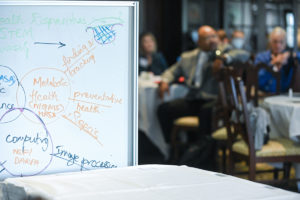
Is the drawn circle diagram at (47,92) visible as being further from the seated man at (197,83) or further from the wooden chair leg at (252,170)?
the seated man at (197,83)

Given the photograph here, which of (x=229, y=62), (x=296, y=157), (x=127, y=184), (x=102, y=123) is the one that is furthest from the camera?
(x=229, y=62)

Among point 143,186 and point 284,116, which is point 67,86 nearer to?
point 143,186

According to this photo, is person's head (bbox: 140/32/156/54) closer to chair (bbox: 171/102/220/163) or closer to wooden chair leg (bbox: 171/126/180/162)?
chair (bbox: 171/102/220/163)

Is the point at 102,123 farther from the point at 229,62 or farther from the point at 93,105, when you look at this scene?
the point at 229,62

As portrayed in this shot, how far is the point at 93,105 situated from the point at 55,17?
13.1 inches

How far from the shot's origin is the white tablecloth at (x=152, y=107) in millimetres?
5289

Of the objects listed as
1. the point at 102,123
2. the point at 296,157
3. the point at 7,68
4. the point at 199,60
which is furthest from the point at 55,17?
the point at 199,60

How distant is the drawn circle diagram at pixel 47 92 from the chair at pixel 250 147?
1875 millimetres

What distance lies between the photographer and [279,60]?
5.32 metres

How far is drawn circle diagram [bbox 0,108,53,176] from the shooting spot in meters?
1.81

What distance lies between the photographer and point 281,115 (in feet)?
12.7

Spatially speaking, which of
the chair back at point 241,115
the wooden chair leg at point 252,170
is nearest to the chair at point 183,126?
the chair back at point 241,115

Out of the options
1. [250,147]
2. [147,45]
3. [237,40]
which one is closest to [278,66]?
[147,45]

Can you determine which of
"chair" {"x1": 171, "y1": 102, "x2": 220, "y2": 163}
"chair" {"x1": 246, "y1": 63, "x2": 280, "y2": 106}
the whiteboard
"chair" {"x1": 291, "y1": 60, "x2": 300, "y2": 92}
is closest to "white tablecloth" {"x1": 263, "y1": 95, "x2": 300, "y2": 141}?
"chair" {"x1": 246, "y1": 63, "x2": 280, "y2": 106}
